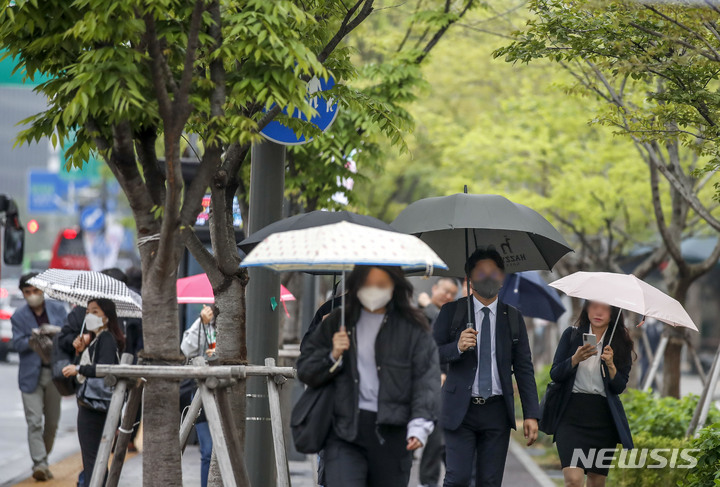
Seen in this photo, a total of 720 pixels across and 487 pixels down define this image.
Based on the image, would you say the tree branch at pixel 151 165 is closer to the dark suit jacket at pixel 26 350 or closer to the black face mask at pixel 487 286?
the black face mask at pixel 487 286

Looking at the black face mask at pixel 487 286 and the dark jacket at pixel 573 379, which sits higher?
the black face mask at pixel 487 286

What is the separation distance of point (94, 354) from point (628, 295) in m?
4.09

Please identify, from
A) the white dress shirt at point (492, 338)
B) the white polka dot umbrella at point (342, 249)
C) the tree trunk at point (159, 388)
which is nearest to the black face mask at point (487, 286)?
the white dress shirt at point (492, 338)

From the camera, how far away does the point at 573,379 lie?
7043 millimetres

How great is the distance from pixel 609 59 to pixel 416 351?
273 cm

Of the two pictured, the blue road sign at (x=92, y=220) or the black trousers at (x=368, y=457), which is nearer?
the black trousers at (x=368, y=457)

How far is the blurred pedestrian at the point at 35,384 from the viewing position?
10.6 m

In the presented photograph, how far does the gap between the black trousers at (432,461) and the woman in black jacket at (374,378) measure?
468cm

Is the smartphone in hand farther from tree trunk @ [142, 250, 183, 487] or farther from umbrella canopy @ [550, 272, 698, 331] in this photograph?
tree trunk @ [142, 250, 183, 487]

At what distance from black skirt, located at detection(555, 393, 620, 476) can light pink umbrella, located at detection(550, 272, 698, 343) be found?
28.0 inches

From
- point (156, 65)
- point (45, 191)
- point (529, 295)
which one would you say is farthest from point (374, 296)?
point (45, 191)

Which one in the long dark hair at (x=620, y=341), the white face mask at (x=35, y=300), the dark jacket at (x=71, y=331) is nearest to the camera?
the long dark hair at (x=620, y=341)

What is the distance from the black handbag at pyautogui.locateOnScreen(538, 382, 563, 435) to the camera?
7070mm

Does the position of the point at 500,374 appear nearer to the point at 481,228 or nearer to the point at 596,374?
the point at 596,374
